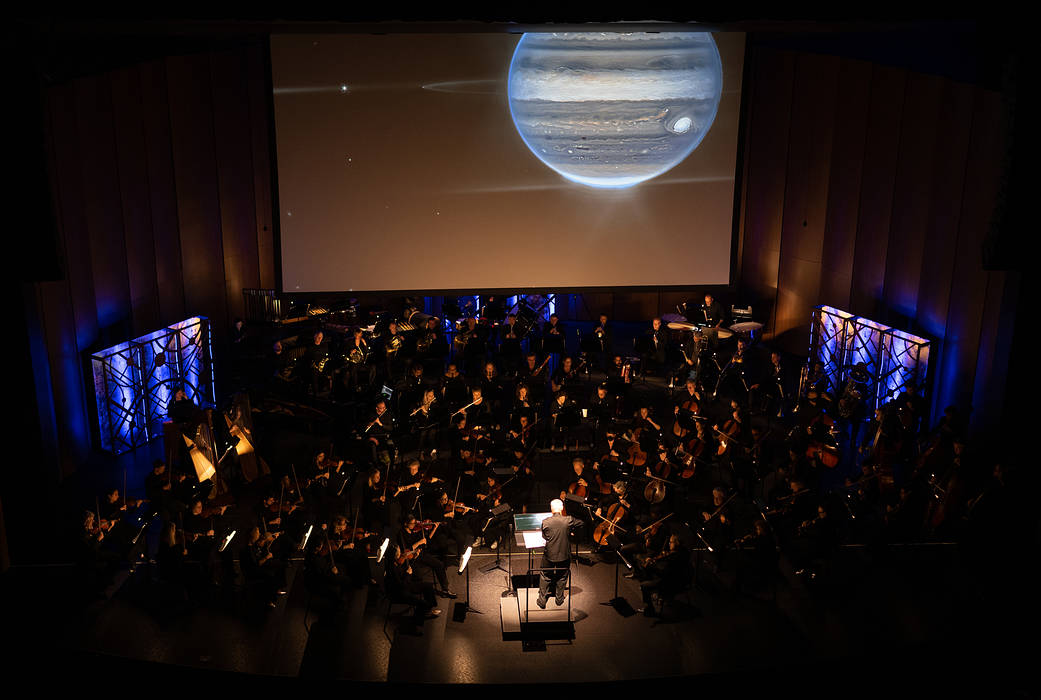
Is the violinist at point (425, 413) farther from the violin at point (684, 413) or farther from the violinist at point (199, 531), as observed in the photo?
the violin at point (684, 413)

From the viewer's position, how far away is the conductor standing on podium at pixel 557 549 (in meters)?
8.15

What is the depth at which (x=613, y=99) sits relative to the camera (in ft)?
35.9

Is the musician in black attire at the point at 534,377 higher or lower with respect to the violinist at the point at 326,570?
higher

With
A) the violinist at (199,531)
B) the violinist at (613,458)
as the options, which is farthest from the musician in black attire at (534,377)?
the violinist at (199,531)

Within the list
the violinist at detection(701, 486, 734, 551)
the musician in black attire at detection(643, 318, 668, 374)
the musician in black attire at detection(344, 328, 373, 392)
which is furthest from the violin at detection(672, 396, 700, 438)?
the musician in black attire at detection(344, 328, 373, 392)

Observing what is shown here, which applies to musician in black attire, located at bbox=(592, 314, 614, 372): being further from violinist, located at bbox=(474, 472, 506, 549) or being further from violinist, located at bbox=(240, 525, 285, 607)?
violinist, located at bbox=(240, 525, 285, 607)

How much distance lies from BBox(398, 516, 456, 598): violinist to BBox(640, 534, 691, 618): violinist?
6.51 ft

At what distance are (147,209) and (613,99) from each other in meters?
7.06

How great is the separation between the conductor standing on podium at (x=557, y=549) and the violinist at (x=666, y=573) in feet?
2.58

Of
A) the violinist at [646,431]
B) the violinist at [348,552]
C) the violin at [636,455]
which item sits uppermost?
the violinist at [646,431]

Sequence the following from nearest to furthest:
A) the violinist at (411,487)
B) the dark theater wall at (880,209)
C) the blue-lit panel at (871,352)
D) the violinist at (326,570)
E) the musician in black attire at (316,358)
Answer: the violinist at (326,570) < the violinist at (411,487) < the dark theater wall at (880,209) < the blue-lit panel at (871,352) < the musician in black attire at (316,358)

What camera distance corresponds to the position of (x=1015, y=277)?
385 inches

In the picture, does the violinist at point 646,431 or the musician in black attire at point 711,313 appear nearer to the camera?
the violinist at point 646,431

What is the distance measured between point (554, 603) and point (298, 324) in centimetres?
841
